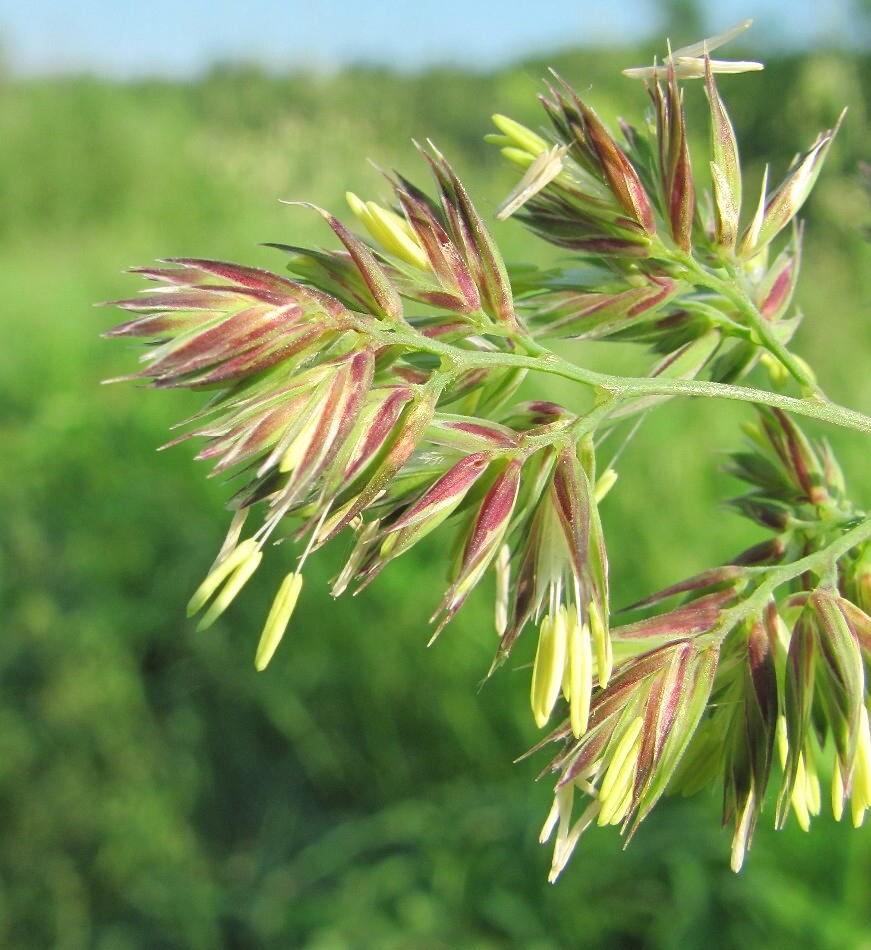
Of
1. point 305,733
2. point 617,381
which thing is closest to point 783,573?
point 617,381

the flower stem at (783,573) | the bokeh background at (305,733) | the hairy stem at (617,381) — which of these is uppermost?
the hairy stem at (617,381)

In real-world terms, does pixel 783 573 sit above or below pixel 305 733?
above

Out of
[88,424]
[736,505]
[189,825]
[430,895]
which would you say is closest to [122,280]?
[88,424]

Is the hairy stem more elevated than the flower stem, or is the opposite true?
the hairy stem

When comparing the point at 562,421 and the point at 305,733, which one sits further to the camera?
the point at 305,733

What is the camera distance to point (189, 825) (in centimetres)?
421

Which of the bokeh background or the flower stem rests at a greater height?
the flower stem

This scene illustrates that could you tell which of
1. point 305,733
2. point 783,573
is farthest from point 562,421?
point 305,733

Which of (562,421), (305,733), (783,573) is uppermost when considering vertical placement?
(562,421)

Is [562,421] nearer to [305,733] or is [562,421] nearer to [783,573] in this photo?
[783,573]

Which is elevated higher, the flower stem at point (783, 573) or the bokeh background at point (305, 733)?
the flower stem at point (783, 573)

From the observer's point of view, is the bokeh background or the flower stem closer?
the flower stem

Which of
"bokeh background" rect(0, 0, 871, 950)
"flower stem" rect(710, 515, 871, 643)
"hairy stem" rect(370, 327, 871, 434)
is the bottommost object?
"bokeh background" rect(0, 0, 871, 950)

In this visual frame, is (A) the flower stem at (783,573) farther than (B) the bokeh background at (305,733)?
No
